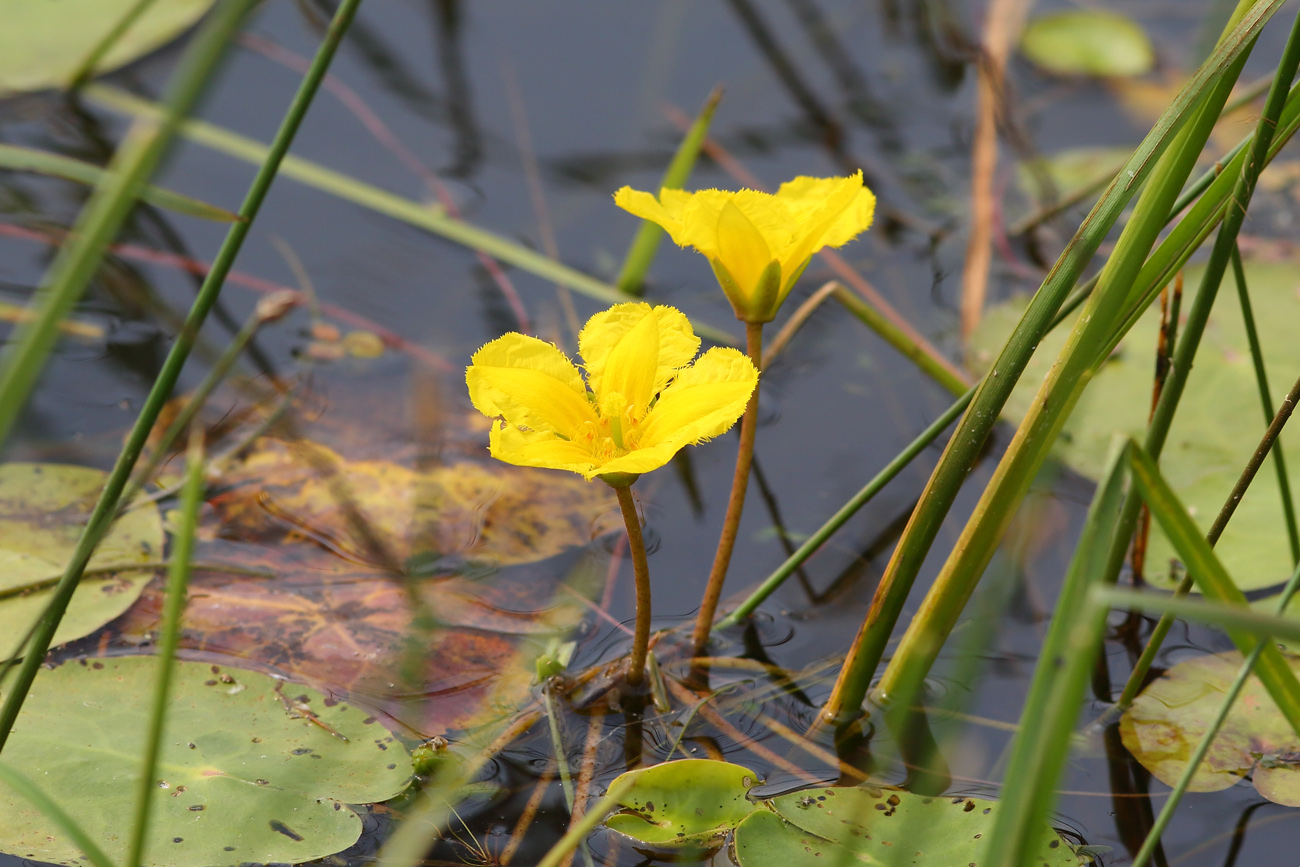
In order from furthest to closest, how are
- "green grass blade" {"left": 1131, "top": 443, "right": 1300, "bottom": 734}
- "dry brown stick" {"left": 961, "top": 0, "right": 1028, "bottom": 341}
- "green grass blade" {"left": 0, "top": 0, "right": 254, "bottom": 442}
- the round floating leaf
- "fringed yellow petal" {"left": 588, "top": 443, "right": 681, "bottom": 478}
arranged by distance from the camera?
"dry brown stick" {"left": 961, "top": 0, "right": 1028, "bottom": 341}, the round floating leaf, "fringed yellow petal" {"left": 588, "top": 443, "right": 681, "bottom": 478}, "green grass blade" {"left": 1131, "top": 443, "right": 1300, "bottom": 734}, "green grass blade" {"left": 0, "top": 0, "right": 254, "bottom": 442}

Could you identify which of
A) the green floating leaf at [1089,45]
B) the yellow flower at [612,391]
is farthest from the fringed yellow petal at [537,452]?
the green floating leaf at [1089,45]

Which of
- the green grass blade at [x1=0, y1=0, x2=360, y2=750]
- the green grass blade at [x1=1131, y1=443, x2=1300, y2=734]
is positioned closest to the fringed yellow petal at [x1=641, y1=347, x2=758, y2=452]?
the green grass blade at [x1=1131, y1=443, x2=1300, y2=734]

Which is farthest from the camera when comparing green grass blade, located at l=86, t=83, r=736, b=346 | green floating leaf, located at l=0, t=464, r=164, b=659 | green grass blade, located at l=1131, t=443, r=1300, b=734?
green grass blade, located at l=86, t=83, r=736, b=346

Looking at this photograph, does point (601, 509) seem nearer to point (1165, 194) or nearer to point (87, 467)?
point (87, 467)

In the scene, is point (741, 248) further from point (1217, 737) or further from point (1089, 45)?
point (1089, 45)

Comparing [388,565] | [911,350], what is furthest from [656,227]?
[388,565]

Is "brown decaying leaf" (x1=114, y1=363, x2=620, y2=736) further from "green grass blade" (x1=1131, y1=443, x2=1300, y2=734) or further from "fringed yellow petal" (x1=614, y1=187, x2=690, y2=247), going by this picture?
"green grass blade" (x1=1131, y1=443, x2=1300, y2=734)

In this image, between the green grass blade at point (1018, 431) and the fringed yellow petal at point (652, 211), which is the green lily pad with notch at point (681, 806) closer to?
the green grass blade at point (1018, 431)
